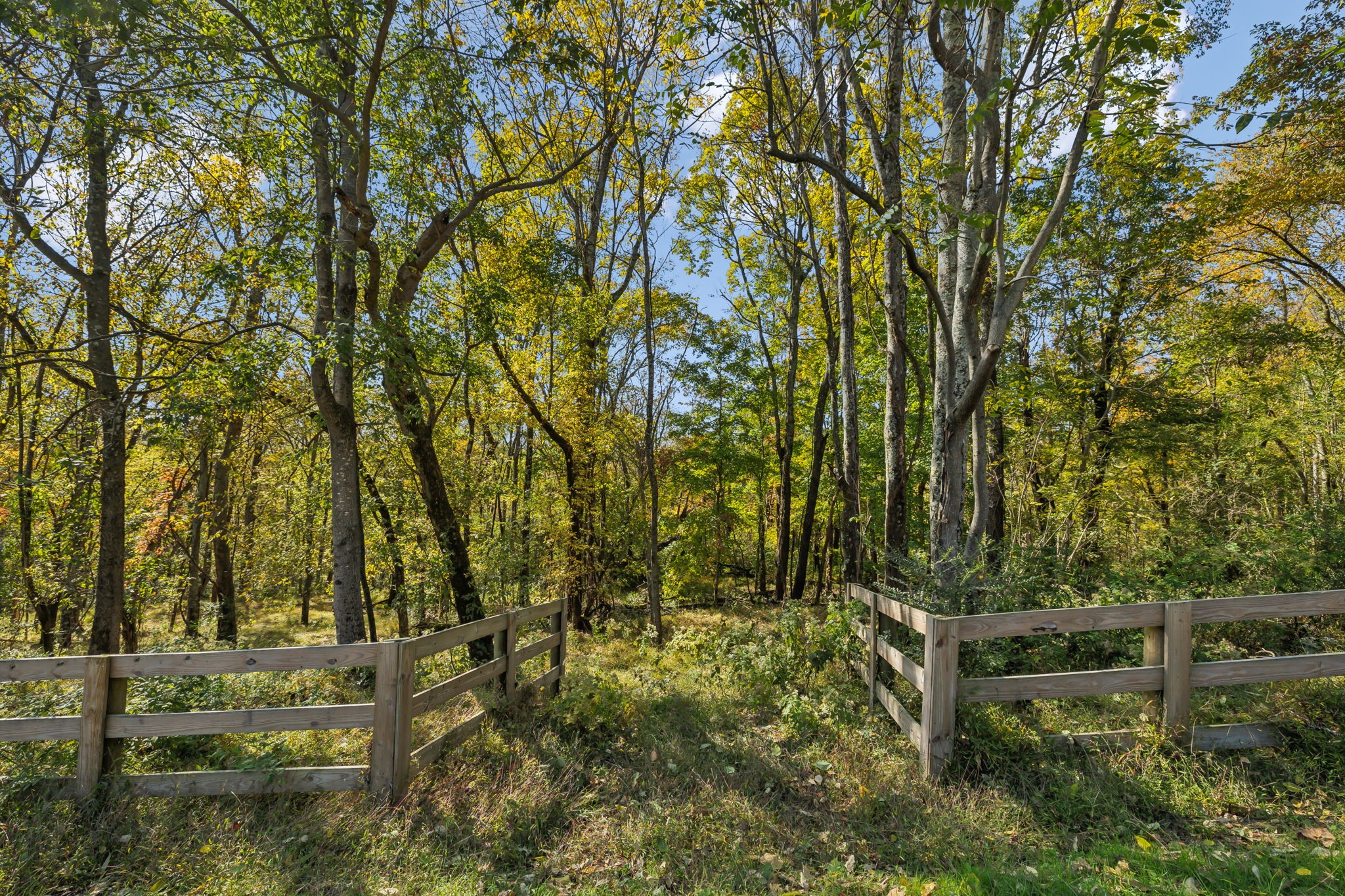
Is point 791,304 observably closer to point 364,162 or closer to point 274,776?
point 364,162

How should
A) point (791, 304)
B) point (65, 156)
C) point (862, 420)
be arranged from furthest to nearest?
point (862, 420) → point (791, 304) → point (65, 156)

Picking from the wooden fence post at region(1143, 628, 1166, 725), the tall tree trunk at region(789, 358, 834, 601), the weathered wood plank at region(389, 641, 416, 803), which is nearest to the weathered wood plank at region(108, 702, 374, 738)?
the weathered wood plank at region(389, 641, 416, 803)

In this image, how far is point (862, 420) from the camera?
17000 millimetres

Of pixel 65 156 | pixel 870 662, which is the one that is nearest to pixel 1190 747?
pixel 870 662

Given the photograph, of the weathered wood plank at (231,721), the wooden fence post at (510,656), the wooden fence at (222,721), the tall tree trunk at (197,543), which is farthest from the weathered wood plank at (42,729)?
the tall tree trunk at (197,543)

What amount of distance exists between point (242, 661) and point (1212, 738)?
6796mm

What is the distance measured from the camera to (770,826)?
3871mm

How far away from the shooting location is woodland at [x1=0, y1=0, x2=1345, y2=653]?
589cm

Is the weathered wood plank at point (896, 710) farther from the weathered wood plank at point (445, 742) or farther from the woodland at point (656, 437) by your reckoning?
the weathered wood plank at point (445, 742)

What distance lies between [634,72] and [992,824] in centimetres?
1318

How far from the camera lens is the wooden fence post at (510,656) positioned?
18.5ft

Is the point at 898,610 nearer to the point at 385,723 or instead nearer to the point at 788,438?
the point at 385,723

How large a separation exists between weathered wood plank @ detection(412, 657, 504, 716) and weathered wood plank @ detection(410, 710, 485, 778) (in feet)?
0.86

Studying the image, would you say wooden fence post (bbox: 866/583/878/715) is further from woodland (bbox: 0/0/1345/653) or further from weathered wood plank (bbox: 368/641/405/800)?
weathered wood plank (bbox: 368/641/405/800)
